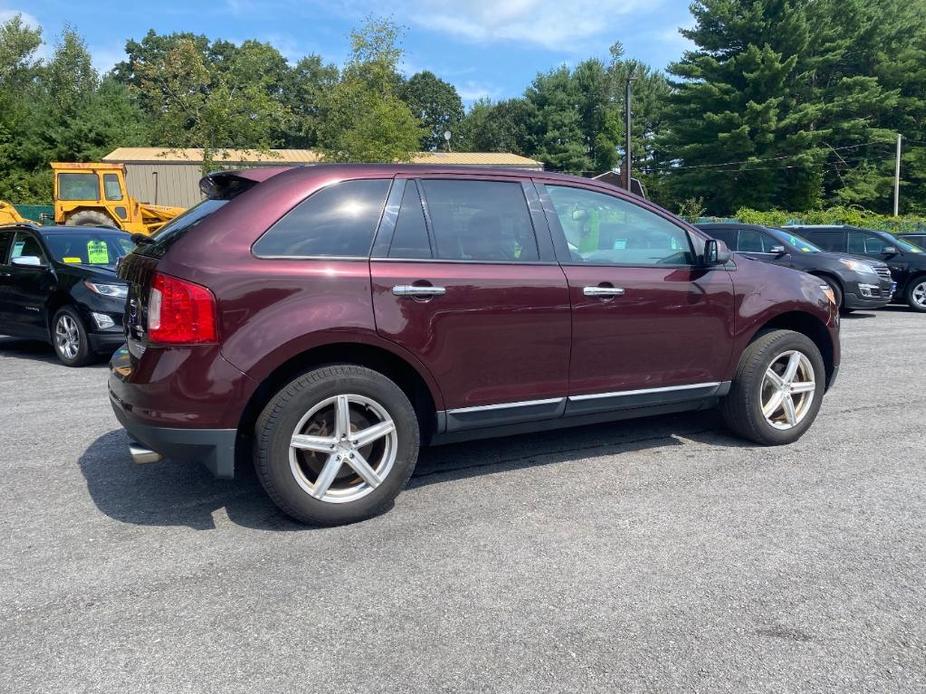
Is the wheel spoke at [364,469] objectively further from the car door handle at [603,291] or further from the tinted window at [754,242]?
the tinted window at [754,242]

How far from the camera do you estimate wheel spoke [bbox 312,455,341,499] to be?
3547 millimetres

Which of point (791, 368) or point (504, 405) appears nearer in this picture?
point (504, 405)

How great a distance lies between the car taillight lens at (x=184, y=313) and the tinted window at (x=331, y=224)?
350mm

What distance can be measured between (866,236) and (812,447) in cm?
1170

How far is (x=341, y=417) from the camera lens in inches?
140

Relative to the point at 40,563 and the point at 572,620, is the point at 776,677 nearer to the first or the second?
the point at 572,620

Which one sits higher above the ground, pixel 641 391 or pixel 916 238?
pixel 916 238

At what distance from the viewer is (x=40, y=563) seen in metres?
3.25

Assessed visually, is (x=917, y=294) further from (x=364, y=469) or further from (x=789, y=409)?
(x=364, y=469)

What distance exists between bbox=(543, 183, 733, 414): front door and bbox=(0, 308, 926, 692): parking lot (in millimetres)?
526

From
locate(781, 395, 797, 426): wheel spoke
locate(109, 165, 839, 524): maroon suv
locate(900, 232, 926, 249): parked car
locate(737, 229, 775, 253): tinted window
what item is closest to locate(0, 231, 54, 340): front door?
locate(109, 165, 839, 524): maroon suv

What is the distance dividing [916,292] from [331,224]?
46.8ft

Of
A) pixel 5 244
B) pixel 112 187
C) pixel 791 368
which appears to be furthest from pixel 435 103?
pixel 791 368

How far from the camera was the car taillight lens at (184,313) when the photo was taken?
3318mm
